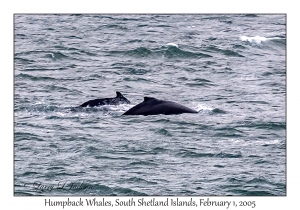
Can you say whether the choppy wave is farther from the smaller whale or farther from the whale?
the whale

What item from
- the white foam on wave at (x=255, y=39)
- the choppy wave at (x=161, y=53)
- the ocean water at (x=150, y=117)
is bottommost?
the ocean water at (x=150, y=117)

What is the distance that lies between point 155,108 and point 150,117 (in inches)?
29.2

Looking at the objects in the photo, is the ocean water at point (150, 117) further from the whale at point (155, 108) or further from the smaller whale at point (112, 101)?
the whale at point (155, 108)

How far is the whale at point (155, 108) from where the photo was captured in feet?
119

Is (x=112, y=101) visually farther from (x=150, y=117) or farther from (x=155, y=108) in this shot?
(x=150, y=117)

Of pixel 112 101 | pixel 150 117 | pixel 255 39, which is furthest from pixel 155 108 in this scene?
pixel 255 39

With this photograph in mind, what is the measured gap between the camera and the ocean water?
27359 millimetres

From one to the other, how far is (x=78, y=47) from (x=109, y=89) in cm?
1149

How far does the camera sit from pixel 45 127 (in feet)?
112

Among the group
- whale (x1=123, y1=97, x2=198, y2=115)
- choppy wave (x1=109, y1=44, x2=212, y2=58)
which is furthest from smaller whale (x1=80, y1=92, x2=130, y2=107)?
choppy wave (x1=109, y1=44, x2=212, y2=58)

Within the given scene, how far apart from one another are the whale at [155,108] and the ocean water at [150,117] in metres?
0.63

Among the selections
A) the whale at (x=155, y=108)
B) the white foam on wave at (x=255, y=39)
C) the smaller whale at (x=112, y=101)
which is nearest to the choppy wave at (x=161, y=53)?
the white foam on wave at (x=255, y=39)

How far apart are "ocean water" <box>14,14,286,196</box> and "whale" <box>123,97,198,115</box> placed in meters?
0.63

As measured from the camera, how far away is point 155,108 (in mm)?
36562
